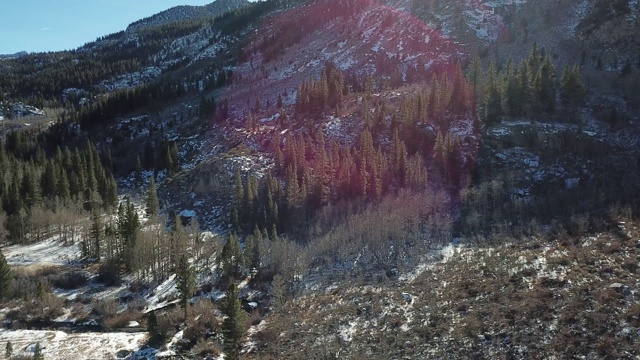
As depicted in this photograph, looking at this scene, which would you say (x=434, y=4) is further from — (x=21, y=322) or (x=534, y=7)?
(x=21, y=322)

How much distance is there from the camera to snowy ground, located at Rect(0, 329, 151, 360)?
45.4 metres

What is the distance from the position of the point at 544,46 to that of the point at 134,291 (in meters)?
120

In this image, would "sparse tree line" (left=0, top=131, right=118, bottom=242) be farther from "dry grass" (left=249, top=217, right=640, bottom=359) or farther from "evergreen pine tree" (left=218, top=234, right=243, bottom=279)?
"dry grass" (left=249, top=217, right=640, bottom=359)

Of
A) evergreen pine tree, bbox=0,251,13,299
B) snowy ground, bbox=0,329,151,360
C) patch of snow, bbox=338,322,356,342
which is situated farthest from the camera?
evergreen pine tree, bbox=0,251,13,299

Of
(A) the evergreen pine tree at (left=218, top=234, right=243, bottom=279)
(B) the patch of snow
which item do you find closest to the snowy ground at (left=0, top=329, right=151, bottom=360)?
(A) the evergreen pine tree at (left=218, top=234, right=243, bottom=279)

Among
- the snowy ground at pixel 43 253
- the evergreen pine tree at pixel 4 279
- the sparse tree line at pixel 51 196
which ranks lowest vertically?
the snowy ground at pixel 43 253

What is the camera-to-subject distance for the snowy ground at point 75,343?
45.4 meters

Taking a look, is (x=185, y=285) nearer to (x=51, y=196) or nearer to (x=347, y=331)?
(x=347, y=331)

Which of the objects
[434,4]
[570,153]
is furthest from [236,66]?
[570,153]

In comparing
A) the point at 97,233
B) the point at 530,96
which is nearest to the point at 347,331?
the point at 97,233

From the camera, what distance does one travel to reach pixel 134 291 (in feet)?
200

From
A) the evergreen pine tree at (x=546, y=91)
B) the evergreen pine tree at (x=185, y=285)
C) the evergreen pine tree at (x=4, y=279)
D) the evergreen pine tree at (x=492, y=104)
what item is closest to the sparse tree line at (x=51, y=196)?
the evergreen pine tree at (x=4, y=279)

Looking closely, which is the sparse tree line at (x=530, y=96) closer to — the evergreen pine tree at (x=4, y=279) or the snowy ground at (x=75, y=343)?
the snowy ground at (x=75, y=343)

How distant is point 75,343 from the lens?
1890 inches
